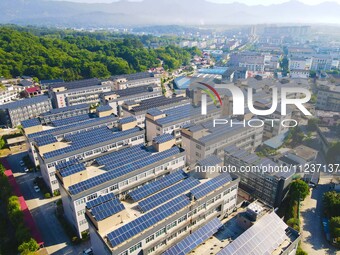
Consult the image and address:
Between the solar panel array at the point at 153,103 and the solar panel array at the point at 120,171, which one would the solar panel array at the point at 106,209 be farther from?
the solar panel array at the point at 153,103

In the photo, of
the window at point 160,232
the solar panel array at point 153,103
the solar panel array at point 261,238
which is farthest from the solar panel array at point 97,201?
the solar panel array at point 153,103

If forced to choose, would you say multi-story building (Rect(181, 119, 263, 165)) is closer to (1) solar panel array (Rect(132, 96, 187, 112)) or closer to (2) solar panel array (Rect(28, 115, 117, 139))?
(1) solar panel array (Rect(132, 96, 187, 112))

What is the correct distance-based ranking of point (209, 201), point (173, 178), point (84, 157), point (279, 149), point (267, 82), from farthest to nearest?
point (267, 82) < point (279, 149) < point (84, 157) < point (173, 178) < point (209, 201)

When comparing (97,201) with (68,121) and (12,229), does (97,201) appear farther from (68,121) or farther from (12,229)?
(68,121)

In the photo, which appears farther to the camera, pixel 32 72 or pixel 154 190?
pixel 32 72

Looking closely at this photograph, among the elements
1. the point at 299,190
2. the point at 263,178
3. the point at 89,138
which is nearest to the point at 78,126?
the point at 89,138

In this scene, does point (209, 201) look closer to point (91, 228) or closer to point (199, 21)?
point (91, 228)

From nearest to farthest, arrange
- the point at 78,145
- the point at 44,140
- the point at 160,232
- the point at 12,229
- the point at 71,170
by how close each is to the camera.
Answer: the point at 160,232
the point at 71,170
the point at 12,229
the point at 44,140
the point at 78,145

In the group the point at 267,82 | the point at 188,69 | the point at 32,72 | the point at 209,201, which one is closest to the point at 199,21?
the point at 188,69
